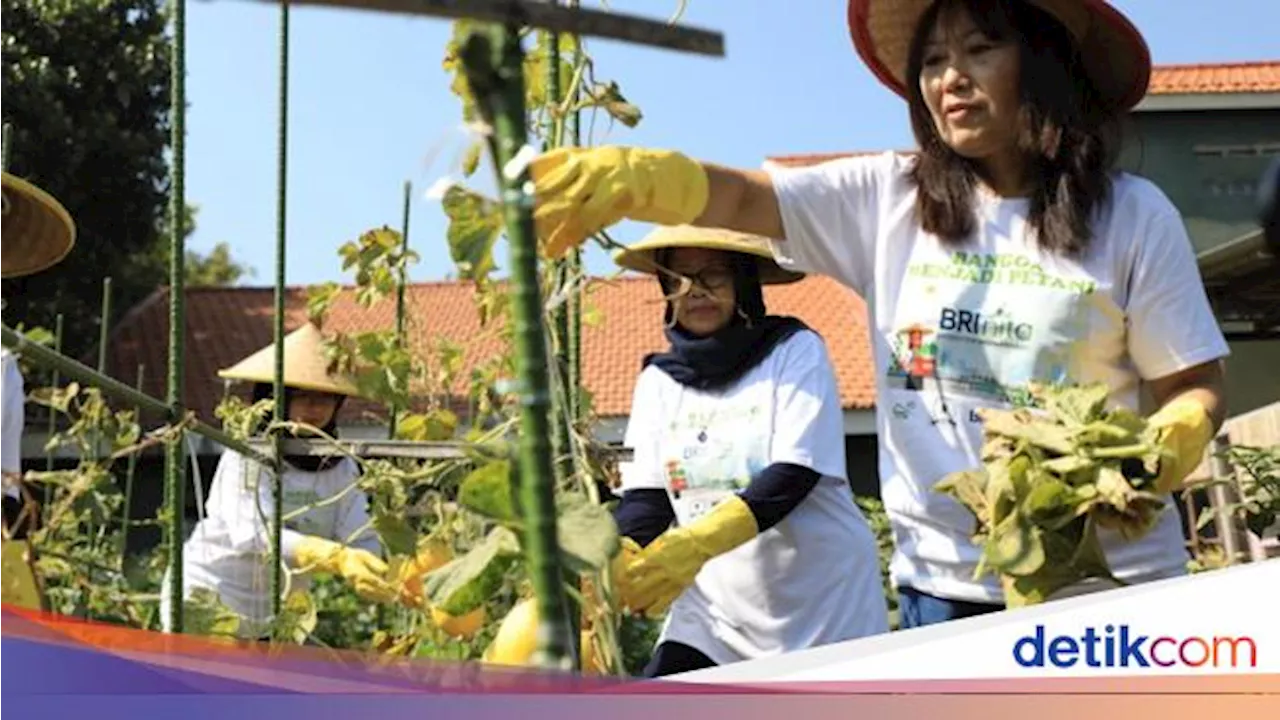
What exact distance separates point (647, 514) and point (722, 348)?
0.60 ft

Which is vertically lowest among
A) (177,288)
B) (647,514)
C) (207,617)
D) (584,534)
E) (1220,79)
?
(207,617)

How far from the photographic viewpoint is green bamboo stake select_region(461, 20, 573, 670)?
9.9 inches

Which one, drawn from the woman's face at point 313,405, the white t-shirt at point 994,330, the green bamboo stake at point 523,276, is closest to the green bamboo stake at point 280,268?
the white t-shirt at point 994,330

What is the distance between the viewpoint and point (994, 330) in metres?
1.01

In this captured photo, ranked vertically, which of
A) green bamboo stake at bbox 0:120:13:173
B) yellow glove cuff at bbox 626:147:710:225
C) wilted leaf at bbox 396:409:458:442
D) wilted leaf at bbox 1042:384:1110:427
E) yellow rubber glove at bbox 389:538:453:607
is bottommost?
yellow rubber glove at bbox 389:538:453:607

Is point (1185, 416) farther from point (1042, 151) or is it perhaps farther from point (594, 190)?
point (594, 190)

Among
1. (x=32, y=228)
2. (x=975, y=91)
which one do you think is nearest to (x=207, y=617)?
(x=32, y=228)

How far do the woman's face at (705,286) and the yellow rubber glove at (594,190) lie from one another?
1.97 feet

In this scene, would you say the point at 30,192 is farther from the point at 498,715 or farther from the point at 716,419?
the point at 498,715

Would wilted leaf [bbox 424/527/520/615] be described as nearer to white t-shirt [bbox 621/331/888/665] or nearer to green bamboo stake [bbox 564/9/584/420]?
green bamboo stake [bbox 564/9/584/420]

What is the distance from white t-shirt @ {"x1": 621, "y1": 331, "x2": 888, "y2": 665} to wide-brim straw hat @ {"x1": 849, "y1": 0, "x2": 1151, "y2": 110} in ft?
1.23

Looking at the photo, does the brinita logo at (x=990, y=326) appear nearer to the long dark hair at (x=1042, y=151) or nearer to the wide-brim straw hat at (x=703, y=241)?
the long dark hair at (x=1042, y=151)

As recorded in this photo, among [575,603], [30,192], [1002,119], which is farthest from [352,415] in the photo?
[575,603]

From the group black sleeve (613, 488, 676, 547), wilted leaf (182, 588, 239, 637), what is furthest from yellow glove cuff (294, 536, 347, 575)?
black sleeve (613, 488, 676, 547)
